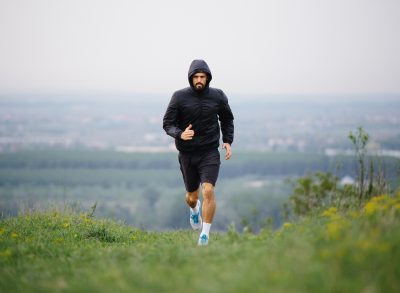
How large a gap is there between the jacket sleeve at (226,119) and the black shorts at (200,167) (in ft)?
2.18

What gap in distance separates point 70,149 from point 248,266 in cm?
13927

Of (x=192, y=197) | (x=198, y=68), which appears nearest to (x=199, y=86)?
(x=198, y=68)

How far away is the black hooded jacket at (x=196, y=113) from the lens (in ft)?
27.7

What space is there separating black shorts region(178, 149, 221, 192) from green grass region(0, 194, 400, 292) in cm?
173

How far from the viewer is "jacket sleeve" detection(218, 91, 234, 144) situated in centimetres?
876

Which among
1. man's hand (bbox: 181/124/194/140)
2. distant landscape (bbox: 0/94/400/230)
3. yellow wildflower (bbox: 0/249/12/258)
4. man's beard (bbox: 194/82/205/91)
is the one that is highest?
man's beard (bbox: 194/82/205/91)

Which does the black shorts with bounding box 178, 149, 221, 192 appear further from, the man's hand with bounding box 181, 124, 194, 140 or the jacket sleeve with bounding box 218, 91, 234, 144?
the jacket sleeve with bounding box 218, 91, 234, 144

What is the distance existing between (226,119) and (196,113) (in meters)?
0.76

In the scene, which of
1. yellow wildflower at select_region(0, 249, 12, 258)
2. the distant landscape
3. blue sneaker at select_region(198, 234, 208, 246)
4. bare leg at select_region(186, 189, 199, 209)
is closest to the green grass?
yellow wildflower at select_region(0, 249, 12, 258)

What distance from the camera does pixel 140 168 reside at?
127 metres

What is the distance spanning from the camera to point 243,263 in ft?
16.2

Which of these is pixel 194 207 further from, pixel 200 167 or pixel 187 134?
pixel 187 134

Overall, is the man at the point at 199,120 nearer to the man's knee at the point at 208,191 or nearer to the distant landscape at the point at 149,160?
the man's knee at the point at 208,191

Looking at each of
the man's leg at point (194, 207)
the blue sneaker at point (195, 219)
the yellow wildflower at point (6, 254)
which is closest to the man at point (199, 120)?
the man's leg at point (194, 207)
